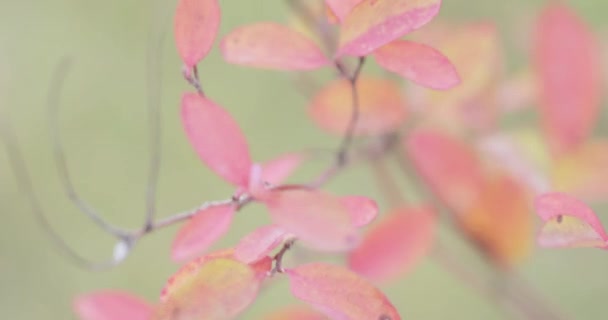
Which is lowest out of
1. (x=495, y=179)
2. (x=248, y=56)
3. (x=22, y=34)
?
(x=22, y=34)

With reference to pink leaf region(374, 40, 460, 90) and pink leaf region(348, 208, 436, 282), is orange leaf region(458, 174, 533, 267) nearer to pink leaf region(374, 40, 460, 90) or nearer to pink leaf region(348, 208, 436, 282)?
pink leaf region(348, 208, 436, 282)

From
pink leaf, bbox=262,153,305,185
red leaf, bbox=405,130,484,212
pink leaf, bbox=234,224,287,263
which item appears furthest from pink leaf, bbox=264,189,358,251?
red leaf, bbox=405,130,484,212

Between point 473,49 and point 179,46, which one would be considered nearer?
point 179,46

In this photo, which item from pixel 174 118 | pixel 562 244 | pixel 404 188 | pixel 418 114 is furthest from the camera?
pixel 174 118

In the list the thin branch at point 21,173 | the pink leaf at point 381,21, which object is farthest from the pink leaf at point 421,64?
the thin branch at point 21,173

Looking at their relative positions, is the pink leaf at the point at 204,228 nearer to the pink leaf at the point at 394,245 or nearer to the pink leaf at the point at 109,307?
the pink leaf at the point at 109,307

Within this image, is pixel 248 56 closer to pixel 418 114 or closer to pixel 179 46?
pixel 179 46

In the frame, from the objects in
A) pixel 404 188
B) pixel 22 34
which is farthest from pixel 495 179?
pixel 22 34
